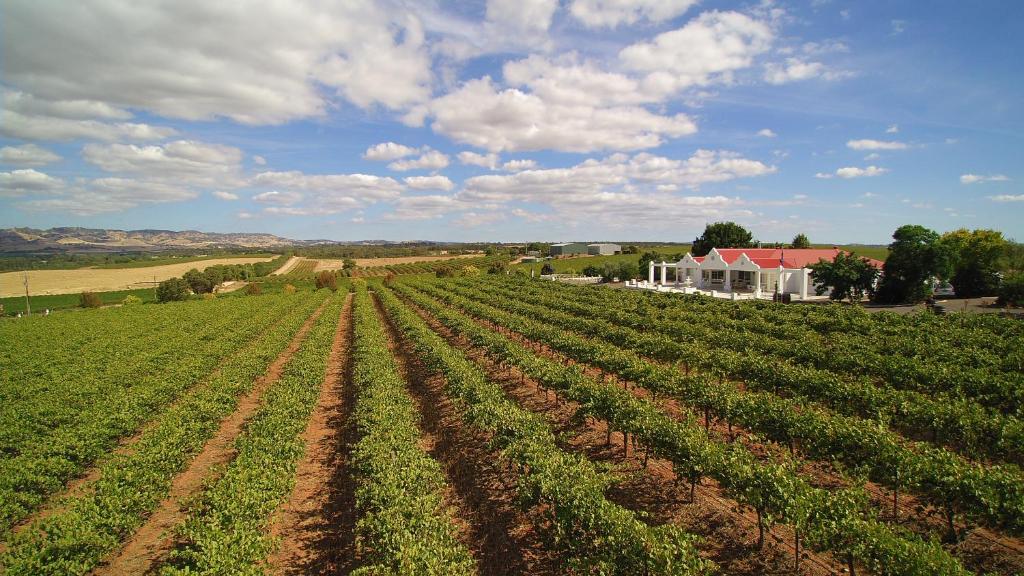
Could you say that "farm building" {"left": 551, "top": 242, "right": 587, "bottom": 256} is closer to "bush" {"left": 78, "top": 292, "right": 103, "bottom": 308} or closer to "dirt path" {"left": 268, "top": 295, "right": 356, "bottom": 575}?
"bush" {"left": 78, "top": 292, "right": 103, "bottom": 308}

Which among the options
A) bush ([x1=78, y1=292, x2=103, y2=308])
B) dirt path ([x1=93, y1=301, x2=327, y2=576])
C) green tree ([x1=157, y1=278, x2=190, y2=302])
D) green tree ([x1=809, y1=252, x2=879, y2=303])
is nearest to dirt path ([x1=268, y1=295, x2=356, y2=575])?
dirt path ([x1=93, y1=301, x2=327, y2=576])

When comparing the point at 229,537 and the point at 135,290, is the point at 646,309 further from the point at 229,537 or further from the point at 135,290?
the point at 135,290

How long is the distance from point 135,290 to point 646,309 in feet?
309

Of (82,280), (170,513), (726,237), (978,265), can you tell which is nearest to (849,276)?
(978,265)

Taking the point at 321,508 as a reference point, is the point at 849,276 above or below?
above

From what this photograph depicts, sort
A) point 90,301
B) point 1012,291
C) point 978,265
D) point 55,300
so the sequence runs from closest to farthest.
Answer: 1. point 1012,291
2. point 978,265
3. point 90,301
4. point 55,300

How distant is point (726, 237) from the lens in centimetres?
7519

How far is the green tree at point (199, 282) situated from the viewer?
7970 cm

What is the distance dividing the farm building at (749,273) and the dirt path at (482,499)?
3709 centimetres

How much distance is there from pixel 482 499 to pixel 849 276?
143 ft

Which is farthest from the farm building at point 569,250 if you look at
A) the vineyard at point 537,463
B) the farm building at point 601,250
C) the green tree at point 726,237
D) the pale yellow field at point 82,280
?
the vineyard at point 537,463

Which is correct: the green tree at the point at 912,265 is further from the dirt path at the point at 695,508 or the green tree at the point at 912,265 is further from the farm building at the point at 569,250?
the farm building at the point at 569,250

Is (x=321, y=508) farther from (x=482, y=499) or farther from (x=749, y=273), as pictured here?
(x=749, y=273)

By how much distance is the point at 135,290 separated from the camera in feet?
268
